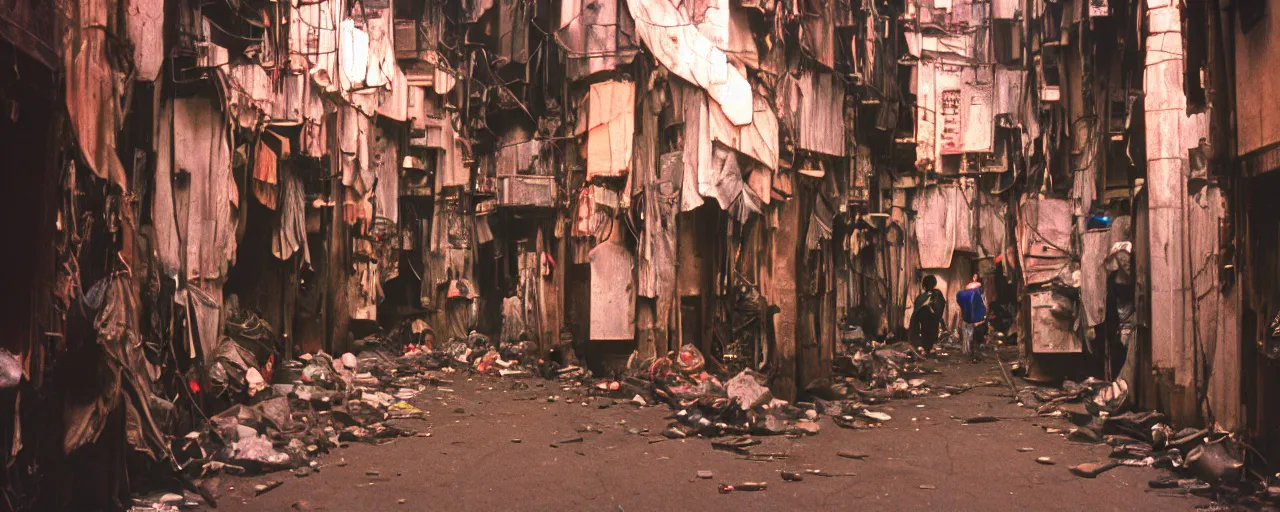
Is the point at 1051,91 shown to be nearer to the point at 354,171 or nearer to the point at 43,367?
the point at 354,171

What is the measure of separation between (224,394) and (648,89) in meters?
5.87

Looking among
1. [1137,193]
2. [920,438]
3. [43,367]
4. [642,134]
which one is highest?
[642,134]

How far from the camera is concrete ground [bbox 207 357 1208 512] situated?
739 cm

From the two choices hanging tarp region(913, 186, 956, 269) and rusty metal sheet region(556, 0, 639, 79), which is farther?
hanging tarp region(913, 186, 956, 269)

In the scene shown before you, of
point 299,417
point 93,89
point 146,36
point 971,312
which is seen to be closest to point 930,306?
point 971,312

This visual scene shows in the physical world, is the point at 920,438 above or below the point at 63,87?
below

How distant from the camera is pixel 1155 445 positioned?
29.1ft

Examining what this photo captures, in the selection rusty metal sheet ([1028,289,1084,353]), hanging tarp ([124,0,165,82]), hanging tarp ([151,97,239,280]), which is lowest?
rusty metal sheet ([1028,289,1084,353])

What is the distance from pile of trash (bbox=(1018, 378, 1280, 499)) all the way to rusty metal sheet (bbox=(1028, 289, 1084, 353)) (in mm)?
1228

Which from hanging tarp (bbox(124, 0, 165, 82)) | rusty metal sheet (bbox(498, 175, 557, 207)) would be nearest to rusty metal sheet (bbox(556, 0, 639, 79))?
rusty metal sheet (bbox(498, 175, 557, 207))

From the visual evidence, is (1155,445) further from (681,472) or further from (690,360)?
(690,360)

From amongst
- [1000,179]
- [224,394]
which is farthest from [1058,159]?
[224,394]

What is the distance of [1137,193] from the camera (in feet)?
35.0

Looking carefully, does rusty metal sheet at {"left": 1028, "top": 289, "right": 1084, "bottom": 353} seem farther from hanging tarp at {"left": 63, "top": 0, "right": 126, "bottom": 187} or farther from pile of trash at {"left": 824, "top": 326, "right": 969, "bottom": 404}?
hanging tarp at {"left": 63, "top": 0, "right": 126, "bottom": 187}
